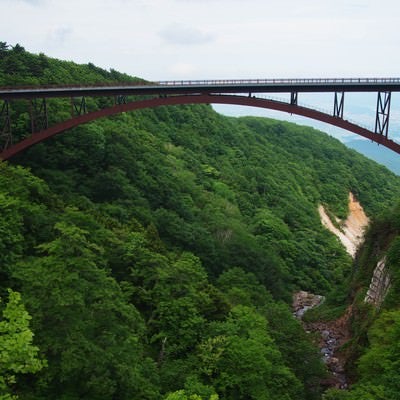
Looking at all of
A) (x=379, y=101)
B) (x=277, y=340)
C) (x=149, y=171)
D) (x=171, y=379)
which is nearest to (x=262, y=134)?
(x=149, y=171)

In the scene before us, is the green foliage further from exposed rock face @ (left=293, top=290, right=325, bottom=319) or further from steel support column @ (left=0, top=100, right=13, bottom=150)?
exposed rock face @ (left=293, top=290, right=325, bottom=319)

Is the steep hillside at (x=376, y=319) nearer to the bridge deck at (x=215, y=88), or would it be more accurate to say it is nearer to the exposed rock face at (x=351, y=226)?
the bridge deck at (x=215, y=88)

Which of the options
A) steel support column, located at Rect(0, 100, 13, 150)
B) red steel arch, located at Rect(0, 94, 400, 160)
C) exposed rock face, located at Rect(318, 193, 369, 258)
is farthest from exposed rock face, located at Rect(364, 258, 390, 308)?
exposed rock face, located at Rect(318, 193, 369, 258)

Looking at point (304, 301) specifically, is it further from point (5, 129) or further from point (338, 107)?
point (5, 129)

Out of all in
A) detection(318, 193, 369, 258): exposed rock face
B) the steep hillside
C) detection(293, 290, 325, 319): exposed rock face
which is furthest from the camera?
detection(318, 193, 369, 258): exposed rock face

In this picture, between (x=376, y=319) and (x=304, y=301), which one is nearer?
(x=376, y=319)

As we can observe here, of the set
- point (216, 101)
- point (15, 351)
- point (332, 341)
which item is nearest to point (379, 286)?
point (332, 341)
